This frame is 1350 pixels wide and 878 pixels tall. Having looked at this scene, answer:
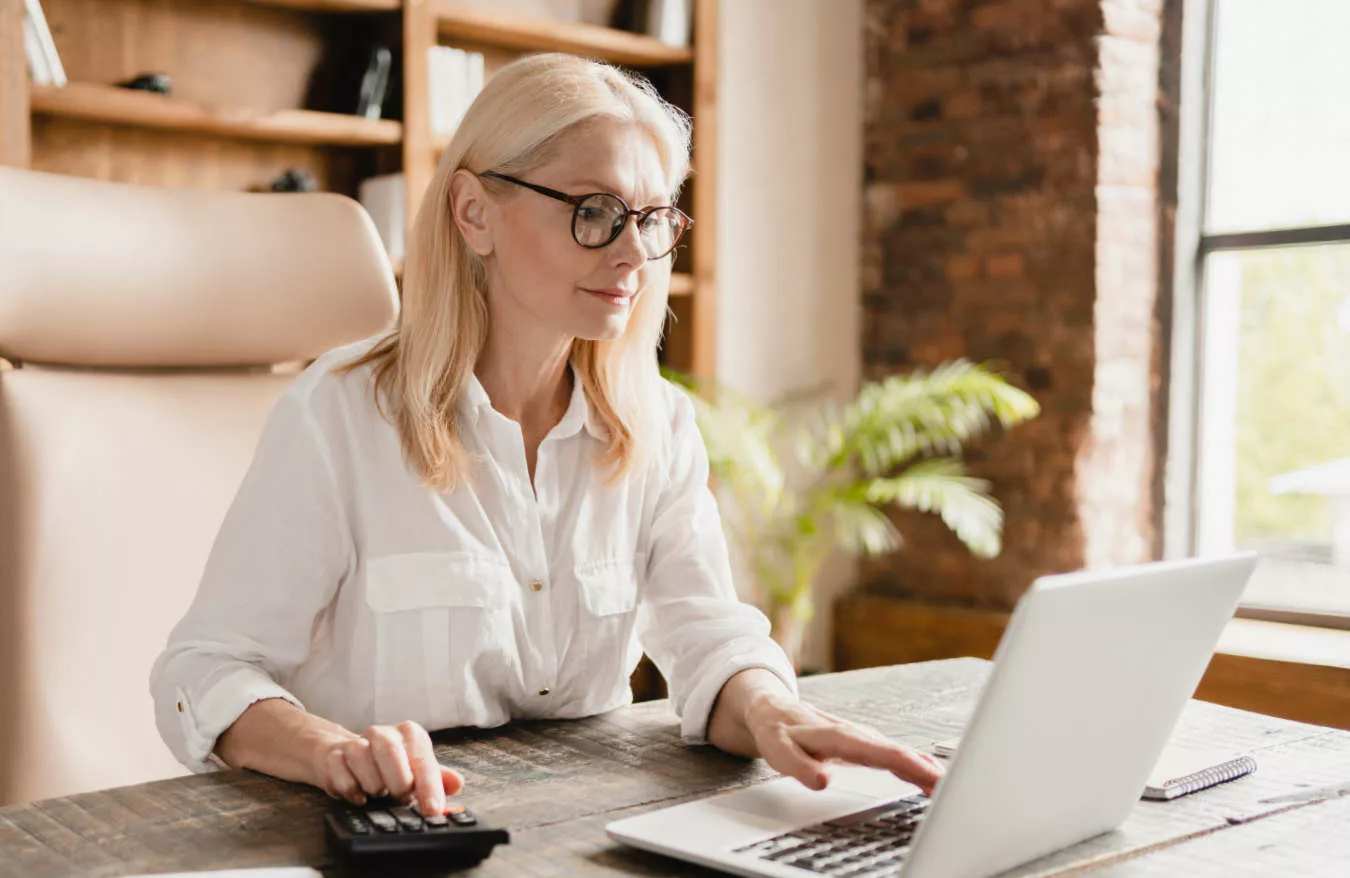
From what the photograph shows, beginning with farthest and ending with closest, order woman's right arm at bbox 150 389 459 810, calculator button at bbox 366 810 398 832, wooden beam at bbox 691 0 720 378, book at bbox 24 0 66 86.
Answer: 1. wooden beam at bbox 691 0 720 378
2. book at bbox 24 0 66 86
3. woman's right arm at bbox 150 389 459 810
4. calculator button at bbox 366 810 398 832

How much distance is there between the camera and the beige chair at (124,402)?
59.2 inches

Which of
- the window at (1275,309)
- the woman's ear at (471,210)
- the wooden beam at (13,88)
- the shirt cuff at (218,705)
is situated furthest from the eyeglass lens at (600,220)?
the window at (1275,309)

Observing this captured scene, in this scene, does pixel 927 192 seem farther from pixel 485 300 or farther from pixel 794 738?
pixel 794 738

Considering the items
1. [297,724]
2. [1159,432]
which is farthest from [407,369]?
[1159,432]

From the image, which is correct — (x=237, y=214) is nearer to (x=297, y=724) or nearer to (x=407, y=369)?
(x=407, y=369)

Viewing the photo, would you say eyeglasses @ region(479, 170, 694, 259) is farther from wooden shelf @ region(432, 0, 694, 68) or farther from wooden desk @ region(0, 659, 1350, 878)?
wooden shelf @ region(432, 0, 694, 68)

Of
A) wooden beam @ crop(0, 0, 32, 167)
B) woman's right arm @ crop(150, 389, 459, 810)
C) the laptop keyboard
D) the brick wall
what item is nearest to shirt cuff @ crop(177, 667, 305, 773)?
woman's right arm @ crop(150, 389, 459, 810)

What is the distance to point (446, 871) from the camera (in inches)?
34.4

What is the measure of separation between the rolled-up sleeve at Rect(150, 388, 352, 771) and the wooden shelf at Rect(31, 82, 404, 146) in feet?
5.29

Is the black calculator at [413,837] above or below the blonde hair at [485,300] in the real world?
below

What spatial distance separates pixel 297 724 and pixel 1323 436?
2.92 m

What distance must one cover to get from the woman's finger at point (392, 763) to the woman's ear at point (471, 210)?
24.7 inches

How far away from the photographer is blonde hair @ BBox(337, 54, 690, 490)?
1.39m

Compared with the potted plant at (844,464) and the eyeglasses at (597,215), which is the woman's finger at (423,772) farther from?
the potted plant at (844,464)
